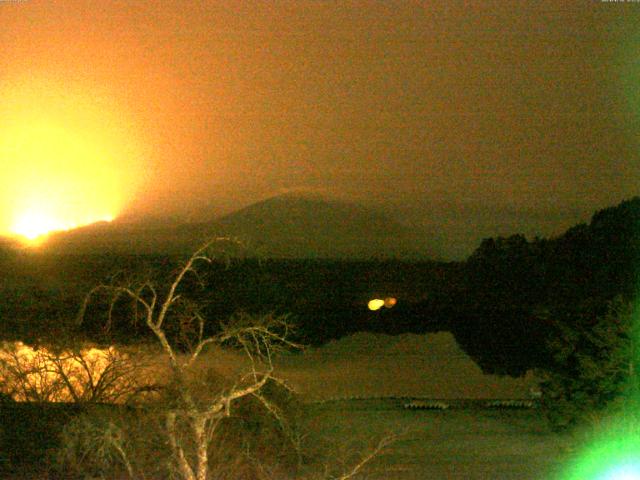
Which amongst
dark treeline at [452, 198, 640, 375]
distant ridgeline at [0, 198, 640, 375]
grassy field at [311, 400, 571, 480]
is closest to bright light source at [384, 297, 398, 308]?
distant ridgeline at [0, 198, 640, 375]

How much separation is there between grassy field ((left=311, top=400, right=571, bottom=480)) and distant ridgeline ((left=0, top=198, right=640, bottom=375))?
9.76 ft

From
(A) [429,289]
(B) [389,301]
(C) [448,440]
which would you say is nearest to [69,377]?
(C) [448,440]

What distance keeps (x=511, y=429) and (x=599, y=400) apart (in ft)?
6.52

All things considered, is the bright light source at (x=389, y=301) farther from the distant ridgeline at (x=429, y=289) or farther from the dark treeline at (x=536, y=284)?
the dark treeline at (x=536, y=284)

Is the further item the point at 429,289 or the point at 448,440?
the point at 429,289

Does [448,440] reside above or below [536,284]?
below

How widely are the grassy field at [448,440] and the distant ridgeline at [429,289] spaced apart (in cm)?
297

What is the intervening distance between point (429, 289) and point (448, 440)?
12499mm

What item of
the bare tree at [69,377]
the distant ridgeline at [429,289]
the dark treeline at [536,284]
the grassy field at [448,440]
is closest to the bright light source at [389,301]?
the distant ridgeline at [429,289]

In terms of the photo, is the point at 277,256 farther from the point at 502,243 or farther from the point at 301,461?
the point at 301,461

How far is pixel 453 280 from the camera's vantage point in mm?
26172

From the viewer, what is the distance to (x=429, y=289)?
84.5ft

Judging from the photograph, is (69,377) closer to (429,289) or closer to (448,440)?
(448,440)

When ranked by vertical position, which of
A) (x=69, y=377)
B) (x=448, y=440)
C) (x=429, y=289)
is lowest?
(x=448, y=440)
